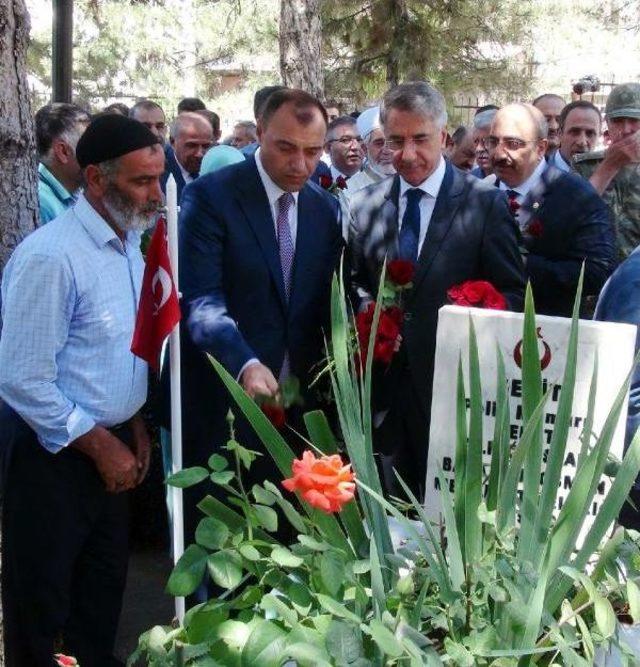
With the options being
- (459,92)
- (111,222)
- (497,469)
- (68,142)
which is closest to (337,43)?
(459,92)

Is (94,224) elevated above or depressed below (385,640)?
above

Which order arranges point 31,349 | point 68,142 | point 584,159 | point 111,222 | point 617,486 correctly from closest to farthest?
point 617,486
point 31,349
point 111,222
point 68,142
point 584,159

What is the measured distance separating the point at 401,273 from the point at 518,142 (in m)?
1.48

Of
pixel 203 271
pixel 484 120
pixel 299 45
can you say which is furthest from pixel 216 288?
pixel 299 45

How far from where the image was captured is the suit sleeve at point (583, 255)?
3848mm

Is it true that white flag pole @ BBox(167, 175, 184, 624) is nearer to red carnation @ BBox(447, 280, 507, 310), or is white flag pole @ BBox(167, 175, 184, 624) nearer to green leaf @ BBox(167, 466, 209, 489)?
red carnation @ BBox(447, 280, 507, 310)

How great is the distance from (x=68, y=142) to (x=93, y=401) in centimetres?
168

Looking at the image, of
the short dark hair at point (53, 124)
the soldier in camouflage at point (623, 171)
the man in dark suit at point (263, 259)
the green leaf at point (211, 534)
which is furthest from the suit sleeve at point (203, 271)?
the soldier in camouflage at point (623, 171)

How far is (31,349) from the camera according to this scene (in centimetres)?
273

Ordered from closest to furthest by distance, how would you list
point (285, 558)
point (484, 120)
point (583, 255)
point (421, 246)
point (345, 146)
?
1. point (285, 558)
2. point (421, 246)
3. point (583, 255)
4. point (484, 120)
5. point (345, 146)

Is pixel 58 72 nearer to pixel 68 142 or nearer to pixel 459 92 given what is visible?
pixel 68 142

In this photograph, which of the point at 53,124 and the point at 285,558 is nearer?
the point at 285,558

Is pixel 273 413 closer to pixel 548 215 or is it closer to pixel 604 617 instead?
pixel 604 617

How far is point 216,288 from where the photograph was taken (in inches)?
129
